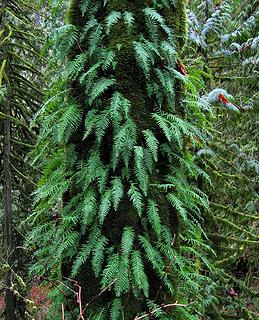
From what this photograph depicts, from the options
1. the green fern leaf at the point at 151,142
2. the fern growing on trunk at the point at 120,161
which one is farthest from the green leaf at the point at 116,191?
the green fern leaf at the point at 151,142

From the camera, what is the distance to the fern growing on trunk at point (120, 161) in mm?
2998

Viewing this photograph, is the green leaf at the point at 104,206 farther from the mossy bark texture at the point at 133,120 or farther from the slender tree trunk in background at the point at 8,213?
the slender tree trunk in background at the point at 8,213

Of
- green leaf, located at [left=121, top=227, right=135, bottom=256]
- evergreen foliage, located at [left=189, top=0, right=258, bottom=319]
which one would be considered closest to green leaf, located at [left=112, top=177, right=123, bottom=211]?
green leaf, located at [left=121, top=227, right=135, bottom=256]

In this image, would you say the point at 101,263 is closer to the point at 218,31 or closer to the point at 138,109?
the point at 138,109

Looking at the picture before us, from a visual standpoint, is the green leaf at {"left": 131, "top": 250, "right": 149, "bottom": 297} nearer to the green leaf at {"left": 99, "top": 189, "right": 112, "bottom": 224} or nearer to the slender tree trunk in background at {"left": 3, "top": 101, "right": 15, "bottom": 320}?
the green leaf at {"left": 99, "top": 189, "right": 112, "bottom": 224}

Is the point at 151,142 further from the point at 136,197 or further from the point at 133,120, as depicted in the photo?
the point at 136,197

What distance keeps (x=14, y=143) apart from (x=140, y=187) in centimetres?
399

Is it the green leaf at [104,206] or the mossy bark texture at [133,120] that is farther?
the mossy bark texture at [133,120]

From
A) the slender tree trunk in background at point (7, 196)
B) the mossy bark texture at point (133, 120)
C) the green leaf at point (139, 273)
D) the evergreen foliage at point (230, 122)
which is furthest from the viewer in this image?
the slender tree trunk in background at point (7, 196)

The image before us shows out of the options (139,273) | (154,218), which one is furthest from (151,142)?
(139,273)

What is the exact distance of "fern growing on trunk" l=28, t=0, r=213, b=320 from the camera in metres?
3.00

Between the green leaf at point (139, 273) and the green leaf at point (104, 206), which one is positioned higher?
the green leaf at point (104, 206)

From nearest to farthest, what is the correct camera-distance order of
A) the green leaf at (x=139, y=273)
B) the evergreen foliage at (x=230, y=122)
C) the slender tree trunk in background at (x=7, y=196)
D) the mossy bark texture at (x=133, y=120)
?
the green leaf at (x=139, y=273) → the mossy bark texture at (x=133, y=120) → the evergreen foliage at (x=230, y=122) → the slender tree trunk in background at (x=7, y=196)

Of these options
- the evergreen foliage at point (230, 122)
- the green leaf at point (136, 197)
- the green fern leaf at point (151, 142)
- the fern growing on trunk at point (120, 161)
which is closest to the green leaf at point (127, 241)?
the fern growing on trunk at point (120, 161)
